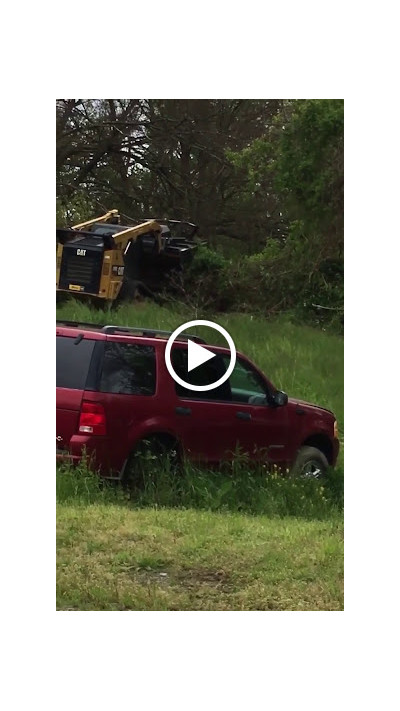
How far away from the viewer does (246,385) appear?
21.1 feet

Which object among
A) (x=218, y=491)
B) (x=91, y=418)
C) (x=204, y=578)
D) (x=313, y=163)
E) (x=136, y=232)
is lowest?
(x=204, y=578)

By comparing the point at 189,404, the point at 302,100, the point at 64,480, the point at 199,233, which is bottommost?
the point at 64,480

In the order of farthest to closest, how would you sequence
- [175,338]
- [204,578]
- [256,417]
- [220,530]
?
[256,417]
[175,338]
[220,530]
[204,578]

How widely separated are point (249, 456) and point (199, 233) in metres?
1.26

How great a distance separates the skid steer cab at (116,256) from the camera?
6.43m

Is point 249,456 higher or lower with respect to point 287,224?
lower

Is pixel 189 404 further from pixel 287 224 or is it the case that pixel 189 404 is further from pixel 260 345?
pixel 287 224

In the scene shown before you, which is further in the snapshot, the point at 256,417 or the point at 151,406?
the point at 256,417

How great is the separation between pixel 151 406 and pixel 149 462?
0.30 metres

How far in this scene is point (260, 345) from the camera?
6.44 m

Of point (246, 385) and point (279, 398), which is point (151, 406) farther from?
point (279, 398)

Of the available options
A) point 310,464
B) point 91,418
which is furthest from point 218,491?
point 91,418

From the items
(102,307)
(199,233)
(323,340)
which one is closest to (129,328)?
(102,307)

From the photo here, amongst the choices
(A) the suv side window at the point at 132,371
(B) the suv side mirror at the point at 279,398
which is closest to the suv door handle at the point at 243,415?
(B) the suv side mirror at the point at 279,398
